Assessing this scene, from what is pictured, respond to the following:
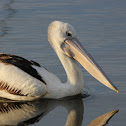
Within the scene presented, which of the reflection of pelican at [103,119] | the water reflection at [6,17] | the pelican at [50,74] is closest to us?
the reflection of pelican at [103,119]

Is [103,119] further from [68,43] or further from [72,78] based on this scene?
[68,43]

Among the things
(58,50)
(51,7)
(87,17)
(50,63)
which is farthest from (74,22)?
(58,50)

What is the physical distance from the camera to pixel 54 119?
241 inches

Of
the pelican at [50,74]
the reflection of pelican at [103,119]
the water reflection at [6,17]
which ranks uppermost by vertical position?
the pelican at [50,74]

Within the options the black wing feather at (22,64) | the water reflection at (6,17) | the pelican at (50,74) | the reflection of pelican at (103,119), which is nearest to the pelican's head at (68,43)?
the pelican at (50,74)

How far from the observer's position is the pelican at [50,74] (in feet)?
22.6

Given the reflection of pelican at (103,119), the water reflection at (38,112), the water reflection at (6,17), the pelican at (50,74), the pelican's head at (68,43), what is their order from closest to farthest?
1. the reflection of pelican at (103,119)
2. the water reflection at (38,112)
3. the pelican at (50,74)
4. the pelican's head at (68,43)
5. the water reflection at (6,17)

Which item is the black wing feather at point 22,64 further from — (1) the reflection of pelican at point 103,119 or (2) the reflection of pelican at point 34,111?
(1) the reflection of pelican at point 103,119

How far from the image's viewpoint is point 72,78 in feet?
23.3

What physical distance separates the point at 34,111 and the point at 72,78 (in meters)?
0.85

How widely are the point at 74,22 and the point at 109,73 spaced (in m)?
3.19

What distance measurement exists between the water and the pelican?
0.17 metres

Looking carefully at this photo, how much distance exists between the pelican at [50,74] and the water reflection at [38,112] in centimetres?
13

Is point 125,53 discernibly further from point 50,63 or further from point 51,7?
point 51,7
